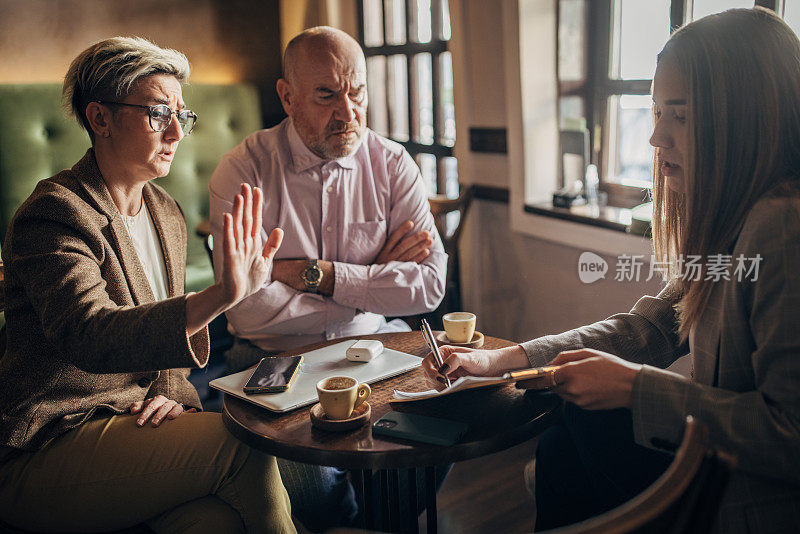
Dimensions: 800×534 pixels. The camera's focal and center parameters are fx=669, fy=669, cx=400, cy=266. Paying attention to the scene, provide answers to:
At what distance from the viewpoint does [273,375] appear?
4.94 ft

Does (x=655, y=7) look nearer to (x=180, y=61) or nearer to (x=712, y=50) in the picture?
(x=712, y=50)

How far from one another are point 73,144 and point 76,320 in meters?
2.56

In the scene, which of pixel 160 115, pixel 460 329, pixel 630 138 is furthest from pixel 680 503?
pixel 630 138

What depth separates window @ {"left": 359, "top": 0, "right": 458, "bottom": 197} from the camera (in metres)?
3.58

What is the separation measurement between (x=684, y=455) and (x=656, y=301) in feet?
2.84

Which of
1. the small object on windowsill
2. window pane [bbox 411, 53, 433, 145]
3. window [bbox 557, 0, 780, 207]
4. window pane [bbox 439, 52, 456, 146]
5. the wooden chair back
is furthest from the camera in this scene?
window pane [bbox 411, 53, 433, 145]

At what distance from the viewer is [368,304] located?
6.70 ft

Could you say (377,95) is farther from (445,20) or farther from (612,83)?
A: (612,83)

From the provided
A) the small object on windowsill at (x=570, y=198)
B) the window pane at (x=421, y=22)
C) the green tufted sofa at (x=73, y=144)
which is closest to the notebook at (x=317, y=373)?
the small object on windowsill at (x=570, y=198)

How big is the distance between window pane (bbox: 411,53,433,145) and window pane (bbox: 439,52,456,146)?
0.08m

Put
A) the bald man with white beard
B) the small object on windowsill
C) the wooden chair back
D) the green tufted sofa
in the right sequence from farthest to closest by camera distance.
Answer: the green tufted sofa
the small object on windowsill
the bald man with white beard
the wooden chair back

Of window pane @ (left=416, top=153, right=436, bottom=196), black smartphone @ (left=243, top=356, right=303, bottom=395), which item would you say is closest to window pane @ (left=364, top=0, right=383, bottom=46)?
window pane @ (left=416, top=153, right=436, bottom=196)

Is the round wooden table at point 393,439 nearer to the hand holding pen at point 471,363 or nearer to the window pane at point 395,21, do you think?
the hand holding pen at point 471,363

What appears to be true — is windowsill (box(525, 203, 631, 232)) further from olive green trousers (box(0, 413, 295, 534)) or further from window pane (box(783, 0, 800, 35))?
olive green trousers (box(0, 413, 295, 534))
